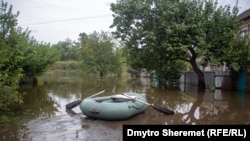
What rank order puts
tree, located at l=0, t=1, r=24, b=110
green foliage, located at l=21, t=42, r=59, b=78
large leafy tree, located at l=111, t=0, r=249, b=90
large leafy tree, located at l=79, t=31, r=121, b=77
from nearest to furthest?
tree, located at l=0, t=1, r=24, b=110, large leafy tree, located at l=111, t=0, r=249, b=90, green foliage, located at l=21, t=42, r=59, b=78, large leafy tree, located at l=79, t=31, r=121, b=77

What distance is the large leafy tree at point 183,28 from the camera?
16.5 meters

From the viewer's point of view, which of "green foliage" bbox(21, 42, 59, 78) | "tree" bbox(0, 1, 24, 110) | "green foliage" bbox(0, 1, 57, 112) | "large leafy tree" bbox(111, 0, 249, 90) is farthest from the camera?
"green foliage" bbox(21, 42, 59, 78)

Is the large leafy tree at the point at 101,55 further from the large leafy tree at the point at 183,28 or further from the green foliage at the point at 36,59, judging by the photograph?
the large leafy tree at the point at 183,28

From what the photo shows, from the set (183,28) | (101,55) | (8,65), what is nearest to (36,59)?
(8,65)

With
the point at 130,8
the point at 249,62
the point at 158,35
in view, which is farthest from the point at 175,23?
the point at 249,62

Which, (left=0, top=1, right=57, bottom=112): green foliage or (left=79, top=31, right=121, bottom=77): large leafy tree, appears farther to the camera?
(left=79, top=31, right=121, bottom=77): large leafy tree

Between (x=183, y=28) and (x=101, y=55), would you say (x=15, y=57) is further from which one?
(x=101, y=55)

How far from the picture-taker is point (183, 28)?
16031 millimetres

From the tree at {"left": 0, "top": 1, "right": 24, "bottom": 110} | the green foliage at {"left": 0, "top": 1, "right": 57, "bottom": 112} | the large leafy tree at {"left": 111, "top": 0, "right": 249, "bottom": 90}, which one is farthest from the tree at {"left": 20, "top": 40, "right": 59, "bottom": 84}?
the large leafy tree at {"left": 111, "top": 0, "right": 249, "bottom": 90}

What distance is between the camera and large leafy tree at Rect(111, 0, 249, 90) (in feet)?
54.0

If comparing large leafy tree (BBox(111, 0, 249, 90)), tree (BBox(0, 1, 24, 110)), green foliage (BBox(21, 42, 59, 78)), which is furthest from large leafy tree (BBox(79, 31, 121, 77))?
tree (BBox(0, 1, 24, 110))

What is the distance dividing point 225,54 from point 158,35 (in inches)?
169

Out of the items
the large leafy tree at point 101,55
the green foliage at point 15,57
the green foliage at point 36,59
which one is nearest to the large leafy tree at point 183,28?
the green foliage at point 15,57

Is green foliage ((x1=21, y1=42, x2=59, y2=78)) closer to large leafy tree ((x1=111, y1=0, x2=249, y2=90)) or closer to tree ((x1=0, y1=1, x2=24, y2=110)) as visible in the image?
tree ((x1=0, y1=1, x2=24, y2=110))
